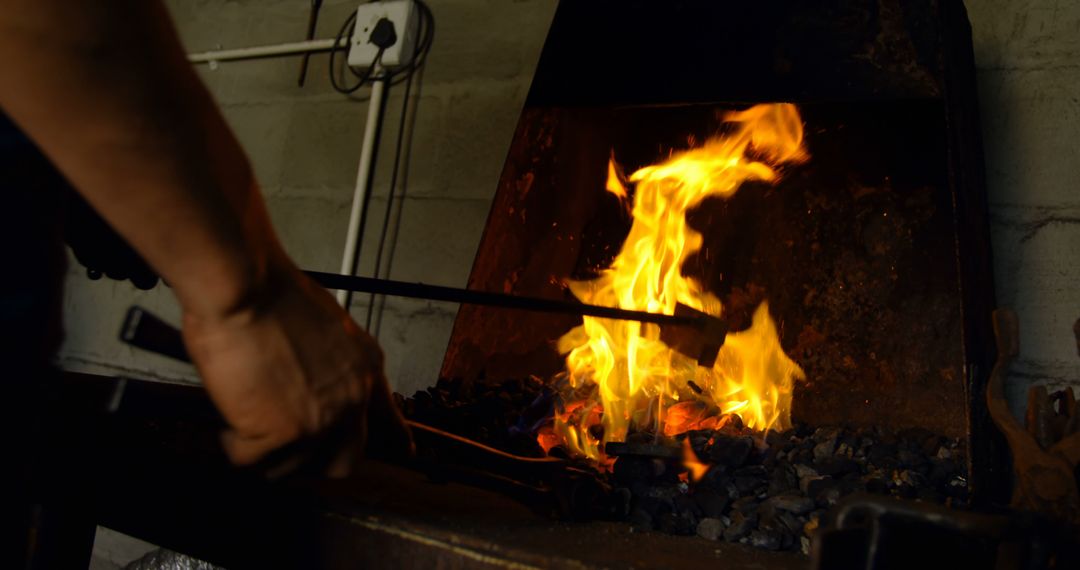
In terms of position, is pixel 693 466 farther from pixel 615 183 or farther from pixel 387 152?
pixel 387 152

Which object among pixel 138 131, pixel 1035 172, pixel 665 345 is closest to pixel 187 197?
pixel 138 131

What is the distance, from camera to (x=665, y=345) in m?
1.84

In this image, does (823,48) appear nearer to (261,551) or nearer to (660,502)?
(660,502)

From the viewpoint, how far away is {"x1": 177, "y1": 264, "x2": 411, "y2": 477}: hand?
63cm

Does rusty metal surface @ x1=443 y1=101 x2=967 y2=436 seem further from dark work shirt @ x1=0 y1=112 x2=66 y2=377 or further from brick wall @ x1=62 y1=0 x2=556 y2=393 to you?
dark work shirt @ x1=0 y1=112 x2=66 y2=377

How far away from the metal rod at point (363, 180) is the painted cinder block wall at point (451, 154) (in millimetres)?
38

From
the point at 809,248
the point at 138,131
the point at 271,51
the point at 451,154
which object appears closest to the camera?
the point at 138,131

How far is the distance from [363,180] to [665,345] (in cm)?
99

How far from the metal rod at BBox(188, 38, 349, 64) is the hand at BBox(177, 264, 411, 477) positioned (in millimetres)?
1908

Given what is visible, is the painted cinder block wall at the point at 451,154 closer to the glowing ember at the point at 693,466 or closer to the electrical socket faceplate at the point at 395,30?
the electrical socket faceplate at the point at 395,30

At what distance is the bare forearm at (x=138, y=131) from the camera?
1.75ft

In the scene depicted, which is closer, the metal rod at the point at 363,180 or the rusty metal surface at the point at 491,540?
the rusty metal surface at the point at 491,540

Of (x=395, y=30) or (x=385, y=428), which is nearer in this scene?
(x=385, y=428)

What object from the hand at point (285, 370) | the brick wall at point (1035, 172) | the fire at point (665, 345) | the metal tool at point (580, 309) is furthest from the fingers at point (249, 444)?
the brick wall at point (1035, 172)
